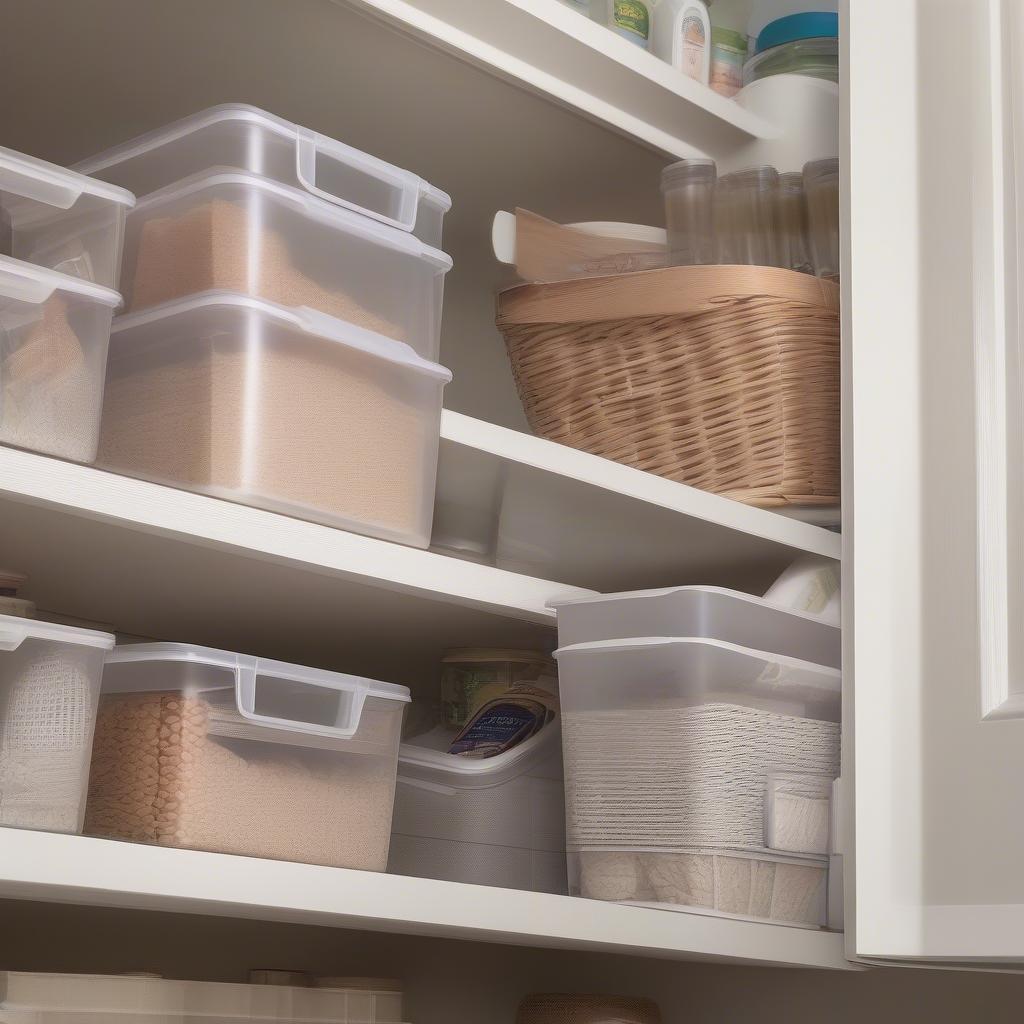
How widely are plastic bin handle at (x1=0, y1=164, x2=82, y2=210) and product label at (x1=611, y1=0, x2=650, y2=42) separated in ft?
1.83

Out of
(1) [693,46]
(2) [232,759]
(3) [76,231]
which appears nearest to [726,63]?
(1) [693,46]

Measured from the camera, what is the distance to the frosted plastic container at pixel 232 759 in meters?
0.76

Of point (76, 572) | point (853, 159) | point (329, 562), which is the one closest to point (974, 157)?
point (853, 159)

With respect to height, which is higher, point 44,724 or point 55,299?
point 55,299

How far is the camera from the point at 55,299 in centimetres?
73

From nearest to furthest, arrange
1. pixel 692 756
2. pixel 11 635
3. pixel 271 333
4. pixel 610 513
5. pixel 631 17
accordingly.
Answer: pixel 11 635, pixel 271 333, pixel 692 756, pixel 610 513, pixel 631 17

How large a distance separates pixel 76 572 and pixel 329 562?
0.74 ft

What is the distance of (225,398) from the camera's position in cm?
77

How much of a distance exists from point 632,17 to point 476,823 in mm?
664

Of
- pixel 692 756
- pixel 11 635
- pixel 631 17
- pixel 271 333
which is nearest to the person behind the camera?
pixel 11 635

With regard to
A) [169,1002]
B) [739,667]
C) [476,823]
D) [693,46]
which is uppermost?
[693,46]

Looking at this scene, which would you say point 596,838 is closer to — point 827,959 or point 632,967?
point 827,959

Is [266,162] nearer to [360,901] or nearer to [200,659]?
[200,659]

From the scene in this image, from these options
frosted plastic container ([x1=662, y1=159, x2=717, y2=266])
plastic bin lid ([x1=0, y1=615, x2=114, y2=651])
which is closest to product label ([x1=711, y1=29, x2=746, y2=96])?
frosted plastic container ([x1=662, y1=159, x2=717, y2=266])
